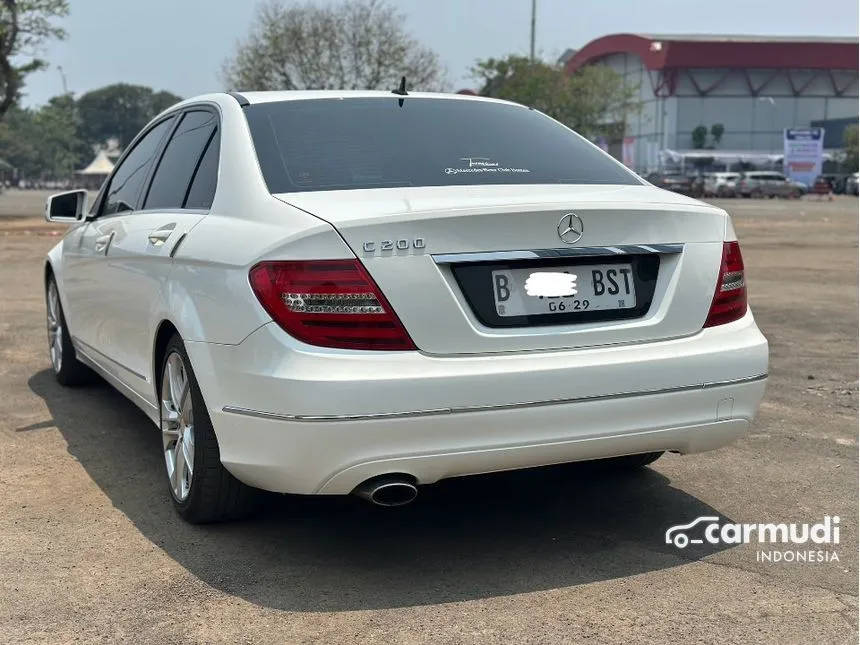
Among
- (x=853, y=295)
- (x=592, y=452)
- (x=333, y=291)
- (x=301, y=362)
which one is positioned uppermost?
(x=333, y=291)

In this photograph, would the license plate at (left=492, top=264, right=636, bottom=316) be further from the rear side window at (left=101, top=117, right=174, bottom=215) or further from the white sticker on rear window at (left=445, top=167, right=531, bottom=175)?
the rear side window at (left=101, top=117, right=174, bottom=215)

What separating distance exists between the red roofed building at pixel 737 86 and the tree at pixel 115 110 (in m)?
90.3

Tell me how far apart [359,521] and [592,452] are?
41.8 inches

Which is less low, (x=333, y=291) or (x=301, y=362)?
(x=333, y=291)

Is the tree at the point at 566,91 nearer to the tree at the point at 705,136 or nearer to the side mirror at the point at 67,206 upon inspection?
the tree at the point at 705,136

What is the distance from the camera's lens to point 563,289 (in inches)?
131

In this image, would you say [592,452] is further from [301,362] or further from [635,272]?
[301,362]

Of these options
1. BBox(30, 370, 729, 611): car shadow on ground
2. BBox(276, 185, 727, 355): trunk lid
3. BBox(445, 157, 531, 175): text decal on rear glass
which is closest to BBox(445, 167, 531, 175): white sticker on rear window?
BBox(445, 157, 531, 175): text decal on rear glass

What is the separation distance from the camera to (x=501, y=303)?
10.6ft

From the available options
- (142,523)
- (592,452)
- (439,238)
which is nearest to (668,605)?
(592,452)

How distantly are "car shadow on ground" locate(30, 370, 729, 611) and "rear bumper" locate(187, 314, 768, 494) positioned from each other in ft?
1.18

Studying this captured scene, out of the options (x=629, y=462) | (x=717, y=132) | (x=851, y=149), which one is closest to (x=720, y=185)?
(x=851, y=149)

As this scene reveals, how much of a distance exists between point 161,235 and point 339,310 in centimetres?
133

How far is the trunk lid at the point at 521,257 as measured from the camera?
3.14 m
